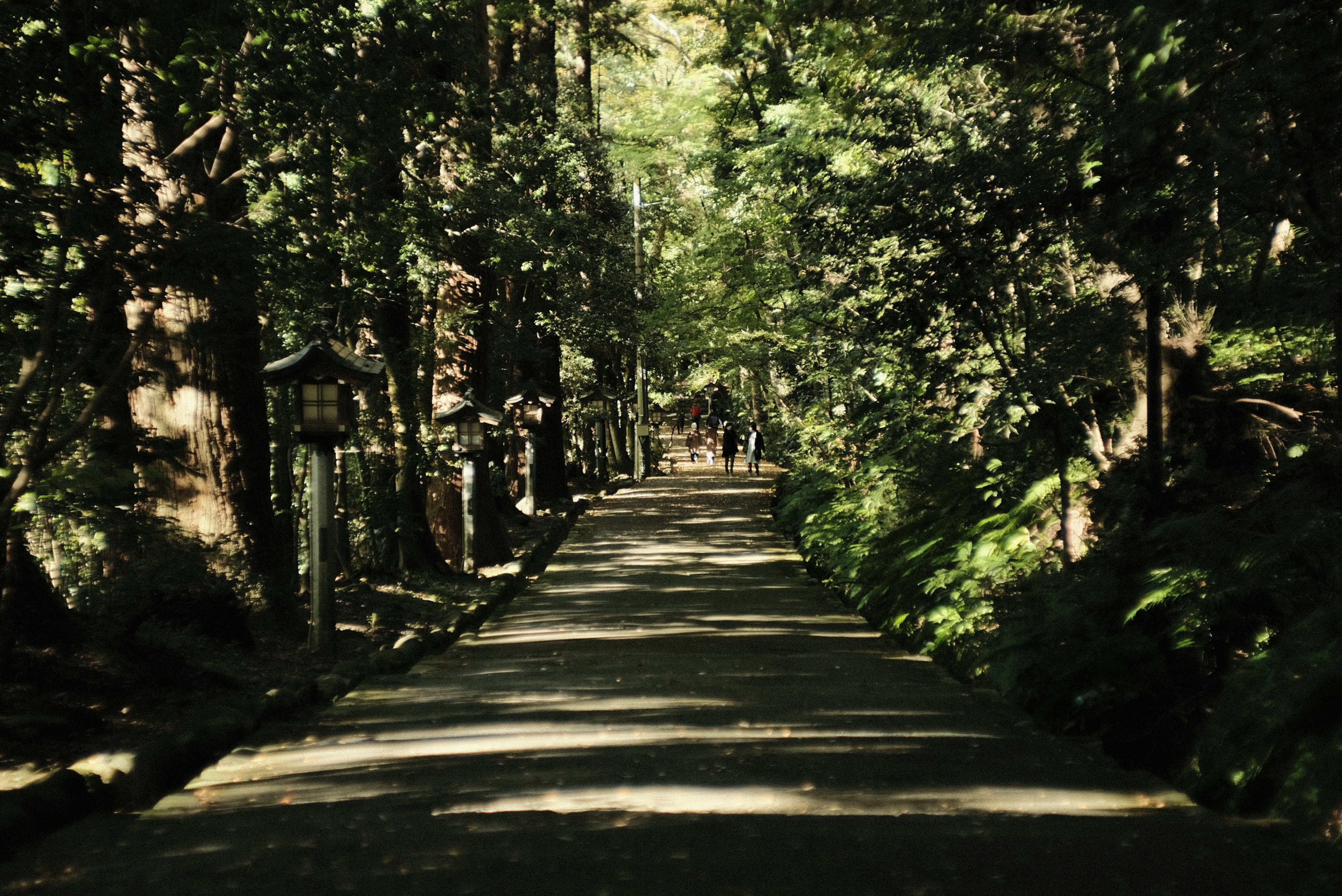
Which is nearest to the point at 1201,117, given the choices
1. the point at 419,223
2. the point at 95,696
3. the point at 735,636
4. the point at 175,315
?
the point at 735,636

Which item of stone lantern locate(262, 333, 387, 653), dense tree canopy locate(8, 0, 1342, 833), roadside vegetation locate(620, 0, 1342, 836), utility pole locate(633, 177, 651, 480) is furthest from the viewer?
utility pole locate(633, 177, 651, 480)

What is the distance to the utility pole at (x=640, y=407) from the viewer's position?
3519 cm

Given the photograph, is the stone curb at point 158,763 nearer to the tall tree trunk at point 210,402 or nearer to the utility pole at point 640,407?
the tall tree trunk at point 210,402

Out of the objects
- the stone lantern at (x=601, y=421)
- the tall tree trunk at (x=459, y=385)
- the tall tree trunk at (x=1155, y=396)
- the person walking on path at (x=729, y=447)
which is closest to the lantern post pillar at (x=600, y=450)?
the stone lantern at (x=601, y=421)

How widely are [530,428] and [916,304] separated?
17.1 meters

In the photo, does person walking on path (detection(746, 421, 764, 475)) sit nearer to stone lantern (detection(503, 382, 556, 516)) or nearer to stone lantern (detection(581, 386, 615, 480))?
stone lantern (detection(581, 386, 615, 480))

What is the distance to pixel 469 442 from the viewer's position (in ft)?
53.5

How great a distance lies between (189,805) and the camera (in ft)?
18.2

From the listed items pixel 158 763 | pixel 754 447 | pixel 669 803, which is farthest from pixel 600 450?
pixel 669 803

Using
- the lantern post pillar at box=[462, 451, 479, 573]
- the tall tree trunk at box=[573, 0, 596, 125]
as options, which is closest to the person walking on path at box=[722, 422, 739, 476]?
the tall tree trunk at box=[573, 0, 596, 125]

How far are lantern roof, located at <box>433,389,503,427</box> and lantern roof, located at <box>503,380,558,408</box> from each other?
618 centimetres

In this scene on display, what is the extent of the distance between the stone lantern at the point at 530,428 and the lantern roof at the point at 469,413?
27.9ft

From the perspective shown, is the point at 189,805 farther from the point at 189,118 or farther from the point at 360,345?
the point at 360,345

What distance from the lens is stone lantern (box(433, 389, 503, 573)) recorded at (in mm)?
16203
